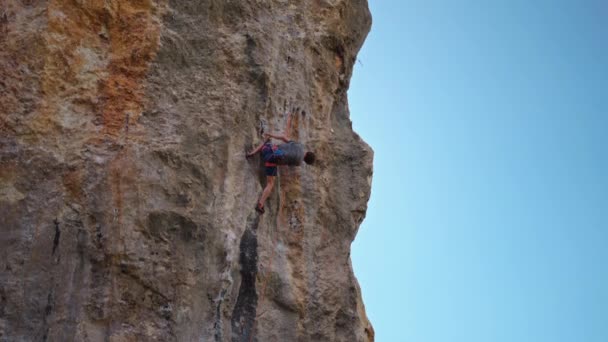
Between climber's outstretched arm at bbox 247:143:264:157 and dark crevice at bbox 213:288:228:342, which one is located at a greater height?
climber's outstretched arm at bbox 247:143:264:157

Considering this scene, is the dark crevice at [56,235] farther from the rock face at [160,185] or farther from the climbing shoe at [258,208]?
the climbing shoe at [258,208]

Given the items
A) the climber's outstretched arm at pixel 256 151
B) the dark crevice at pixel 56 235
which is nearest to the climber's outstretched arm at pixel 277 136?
the climber's outstretched arm at pixel 256 151

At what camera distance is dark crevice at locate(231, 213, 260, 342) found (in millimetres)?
6801

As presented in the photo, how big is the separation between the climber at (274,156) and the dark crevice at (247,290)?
36cm

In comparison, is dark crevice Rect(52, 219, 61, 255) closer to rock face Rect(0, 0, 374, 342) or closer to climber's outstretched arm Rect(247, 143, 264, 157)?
rock face Rect(0, 0, 374, 342)

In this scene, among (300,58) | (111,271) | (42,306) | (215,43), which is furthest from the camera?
(300,58)

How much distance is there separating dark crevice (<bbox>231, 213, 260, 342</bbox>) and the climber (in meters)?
0.36

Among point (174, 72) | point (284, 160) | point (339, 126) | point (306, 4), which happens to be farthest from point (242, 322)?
point (306, 4)

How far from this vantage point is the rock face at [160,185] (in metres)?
5.73

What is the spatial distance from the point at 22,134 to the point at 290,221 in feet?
10.2

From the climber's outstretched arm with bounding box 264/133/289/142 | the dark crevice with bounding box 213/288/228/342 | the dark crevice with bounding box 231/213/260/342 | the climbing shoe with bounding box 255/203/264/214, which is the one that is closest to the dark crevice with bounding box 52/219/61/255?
the dark crevice with bounding box 213/288/228/342

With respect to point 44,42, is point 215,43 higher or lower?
higher

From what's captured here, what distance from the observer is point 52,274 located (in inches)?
222

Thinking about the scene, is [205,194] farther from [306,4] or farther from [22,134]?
[306,4]
